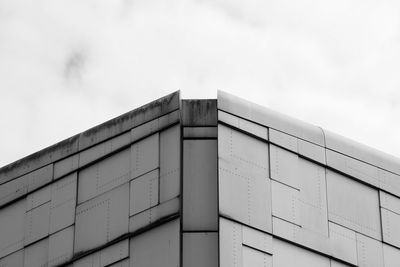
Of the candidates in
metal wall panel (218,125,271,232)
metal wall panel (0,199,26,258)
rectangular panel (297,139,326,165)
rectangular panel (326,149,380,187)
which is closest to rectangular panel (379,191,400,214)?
rectangular panel (326,149,380,187)

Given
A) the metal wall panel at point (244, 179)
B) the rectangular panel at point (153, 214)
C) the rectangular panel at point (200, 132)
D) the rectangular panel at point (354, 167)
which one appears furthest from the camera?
the rectangular panel at point (354, 167)

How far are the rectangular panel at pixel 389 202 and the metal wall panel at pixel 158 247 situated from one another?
23.8 ft

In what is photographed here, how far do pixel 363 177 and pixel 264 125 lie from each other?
12.2ft

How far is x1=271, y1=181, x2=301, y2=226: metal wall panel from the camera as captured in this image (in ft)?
139

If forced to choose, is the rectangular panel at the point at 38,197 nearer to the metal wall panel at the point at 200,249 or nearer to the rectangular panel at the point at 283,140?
the metal wall panel at the point at 200,249

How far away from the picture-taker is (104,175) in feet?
144

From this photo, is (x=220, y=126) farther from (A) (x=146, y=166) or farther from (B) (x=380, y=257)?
(B) (x=380, y=257)

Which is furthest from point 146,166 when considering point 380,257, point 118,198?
point 380,257

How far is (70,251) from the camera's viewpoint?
43.5 meters

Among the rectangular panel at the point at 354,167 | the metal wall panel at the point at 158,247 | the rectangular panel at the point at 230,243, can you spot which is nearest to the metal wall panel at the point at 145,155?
the metal wall panel at the point at 158,247

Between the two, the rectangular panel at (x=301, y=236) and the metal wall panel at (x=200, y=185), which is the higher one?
the metal wall panel at (x=200, y=185)

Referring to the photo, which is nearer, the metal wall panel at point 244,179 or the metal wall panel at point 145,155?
the metal wall panel at point 244,179

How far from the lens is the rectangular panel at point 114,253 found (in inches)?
1656

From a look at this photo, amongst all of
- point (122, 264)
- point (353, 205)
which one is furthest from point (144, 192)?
point (353, 205)
